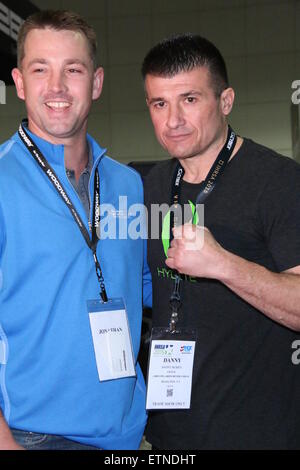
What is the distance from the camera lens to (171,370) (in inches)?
58.4

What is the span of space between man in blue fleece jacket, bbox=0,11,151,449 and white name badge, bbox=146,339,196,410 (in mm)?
61

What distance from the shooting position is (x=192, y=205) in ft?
5.13

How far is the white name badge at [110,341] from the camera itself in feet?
Result: 4.64

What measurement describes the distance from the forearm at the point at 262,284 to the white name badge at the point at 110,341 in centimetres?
30

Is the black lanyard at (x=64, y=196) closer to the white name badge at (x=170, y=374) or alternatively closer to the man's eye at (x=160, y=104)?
the white name badge at (x=170, y=374)

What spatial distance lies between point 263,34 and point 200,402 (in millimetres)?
6452

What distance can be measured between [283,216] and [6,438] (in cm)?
86

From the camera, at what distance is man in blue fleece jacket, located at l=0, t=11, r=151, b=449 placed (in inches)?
54.0

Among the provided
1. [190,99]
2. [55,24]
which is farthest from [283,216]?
[55,24]

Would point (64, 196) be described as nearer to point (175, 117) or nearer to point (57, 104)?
point (57, 104)

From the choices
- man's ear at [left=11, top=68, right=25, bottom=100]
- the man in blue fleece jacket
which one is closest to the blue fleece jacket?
the man in blue fleece jacket

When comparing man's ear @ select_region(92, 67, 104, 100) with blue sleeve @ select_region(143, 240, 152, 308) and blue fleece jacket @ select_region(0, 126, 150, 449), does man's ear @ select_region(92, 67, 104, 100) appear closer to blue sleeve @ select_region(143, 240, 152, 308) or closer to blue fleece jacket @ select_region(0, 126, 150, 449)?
blue fleece jacket @ select_region(0, 126, 150, 449)

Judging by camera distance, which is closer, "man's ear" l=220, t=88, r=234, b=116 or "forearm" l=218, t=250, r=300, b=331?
"forearm" l=218, t=250, r=300, b=331

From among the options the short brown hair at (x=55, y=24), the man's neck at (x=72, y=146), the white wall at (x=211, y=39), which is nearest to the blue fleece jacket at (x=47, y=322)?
the man's neck at (x=72, y=146)
